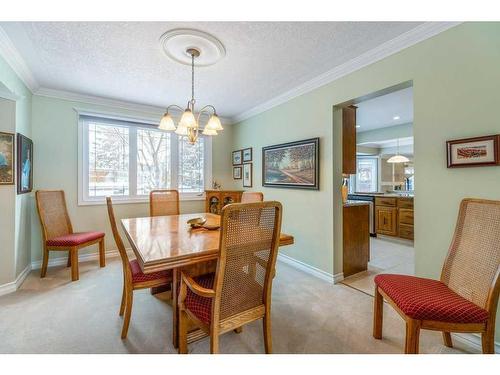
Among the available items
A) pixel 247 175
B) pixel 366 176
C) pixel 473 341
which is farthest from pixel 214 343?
pixel 366 176

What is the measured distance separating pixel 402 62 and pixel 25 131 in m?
4.15

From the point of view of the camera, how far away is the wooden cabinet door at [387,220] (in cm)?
471

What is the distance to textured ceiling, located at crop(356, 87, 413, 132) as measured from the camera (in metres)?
3.41

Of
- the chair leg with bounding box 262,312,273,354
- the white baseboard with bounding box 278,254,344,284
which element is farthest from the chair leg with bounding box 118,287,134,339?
the white baseboard with bounding box 278,254,344,284

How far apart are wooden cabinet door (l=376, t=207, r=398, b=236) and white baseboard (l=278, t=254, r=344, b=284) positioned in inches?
105

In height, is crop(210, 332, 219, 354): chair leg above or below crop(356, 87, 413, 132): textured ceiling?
below

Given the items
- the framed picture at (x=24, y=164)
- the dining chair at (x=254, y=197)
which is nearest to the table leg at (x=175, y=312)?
the dining chair at (x=254, y=197)

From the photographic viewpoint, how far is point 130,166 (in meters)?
3.78

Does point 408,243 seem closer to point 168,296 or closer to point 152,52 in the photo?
point 168,296

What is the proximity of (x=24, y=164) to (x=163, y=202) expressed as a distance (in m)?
1.60

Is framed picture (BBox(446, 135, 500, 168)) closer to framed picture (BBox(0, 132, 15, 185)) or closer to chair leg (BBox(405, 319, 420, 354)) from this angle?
chair leg (BBox(405, 319, 420, 354))

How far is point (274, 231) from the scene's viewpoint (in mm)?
1340

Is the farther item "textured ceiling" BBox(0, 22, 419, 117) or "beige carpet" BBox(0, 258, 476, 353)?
"textured ceiling" BBox(0, 22, 419, 117)
